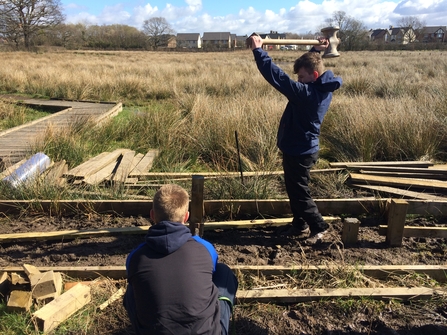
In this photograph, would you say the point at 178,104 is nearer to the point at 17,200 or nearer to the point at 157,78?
the point at 17,200

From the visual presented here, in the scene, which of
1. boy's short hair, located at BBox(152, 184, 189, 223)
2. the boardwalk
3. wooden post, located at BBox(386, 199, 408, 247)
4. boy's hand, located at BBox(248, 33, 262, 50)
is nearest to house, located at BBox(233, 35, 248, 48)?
boy's hand, located at BBox(248, 33, 262, 50)

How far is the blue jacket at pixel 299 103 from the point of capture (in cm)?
328

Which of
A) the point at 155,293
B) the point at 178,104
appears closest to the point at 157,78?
the point at 178,104

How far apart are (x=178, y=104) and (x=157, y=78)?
7916 mm

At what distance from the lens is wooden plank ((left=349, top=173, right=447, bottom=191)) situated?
4.91 m

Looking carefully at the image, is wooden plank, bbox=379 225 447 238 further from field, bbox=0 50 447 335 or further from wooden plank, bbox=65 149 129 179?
wooden plank, bbox=65 149 129 179

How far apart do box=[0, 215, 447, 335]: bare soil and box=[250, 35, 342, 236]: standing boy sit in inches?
14.0

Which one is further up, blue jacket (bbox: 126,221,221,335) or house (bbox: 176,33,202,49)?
house (bbox: 176,33,202,49)

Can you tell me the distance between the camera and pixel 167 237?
6.47 ft

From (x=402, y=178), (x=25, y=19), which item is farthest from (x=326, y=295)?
(x=25, y=19)

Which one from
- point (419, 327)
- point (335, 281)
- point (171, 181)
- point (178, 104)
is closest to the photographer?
point (419, 327)

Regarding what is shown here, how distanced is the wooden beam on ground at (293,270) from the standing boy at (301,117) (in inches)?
24.4

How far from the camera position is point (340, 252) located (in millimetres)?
3422

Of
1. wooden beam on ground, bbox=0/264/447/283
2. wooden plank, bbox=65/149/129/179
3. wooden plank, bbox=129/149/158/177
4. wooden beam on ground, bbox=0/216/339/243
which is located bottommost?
wooden beam on ground, bbox=0/264/447/283
